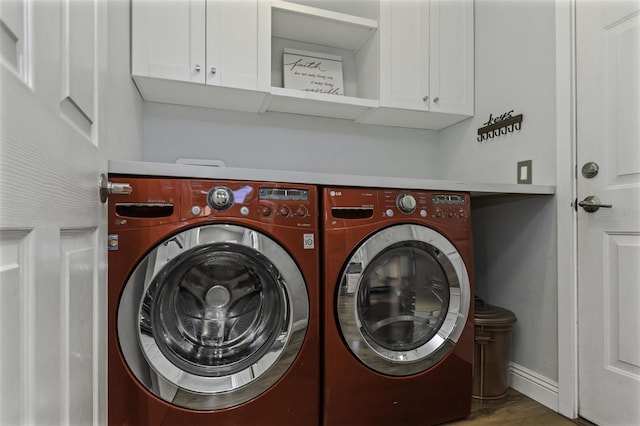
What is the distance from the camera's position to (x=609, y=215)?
4.40ft

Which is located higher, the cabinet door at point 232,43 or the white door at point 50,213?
the cabinet door at point 232,43

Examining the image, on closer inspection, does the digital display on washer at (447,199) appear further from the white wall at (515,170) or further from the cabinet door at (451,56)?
the cabinet door at (451,56)

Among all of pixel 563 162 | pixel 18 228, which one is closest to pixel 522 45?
pixel 563 162

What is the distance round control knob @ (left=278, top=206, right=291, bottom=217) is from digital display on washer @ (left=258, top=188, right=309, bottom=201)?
0.03 metres

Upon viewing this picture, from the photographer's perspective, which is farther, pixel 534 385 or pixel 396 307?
pixel 534 385

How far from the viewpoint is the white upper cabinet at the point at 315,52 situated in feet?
5.28

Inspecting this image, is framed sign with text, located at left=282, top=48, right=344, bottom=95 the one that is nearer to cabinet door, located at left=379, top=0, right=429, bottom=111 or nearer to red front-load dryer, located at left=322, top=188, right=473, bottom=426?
cabinet door, located at left=379, top=0, right=429, bottom=111

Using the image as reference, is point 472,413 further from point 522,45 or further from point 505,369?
point 522,45

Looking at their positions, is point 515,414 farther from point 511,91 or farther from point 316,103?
point 316,103

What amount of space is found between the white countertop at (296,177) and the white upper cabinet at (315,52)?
705mm

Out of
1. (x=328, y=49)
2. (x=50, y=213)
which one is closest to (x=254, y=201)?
(x=50, y=213)

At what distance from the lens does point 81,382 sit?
66cm

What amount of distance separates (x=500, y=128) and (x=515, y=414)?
4.43ft

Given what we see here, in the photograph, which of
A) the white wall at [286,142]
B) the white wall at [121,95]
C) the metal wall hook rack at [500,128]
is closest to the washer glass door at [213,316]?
the white wall at [121,95]
